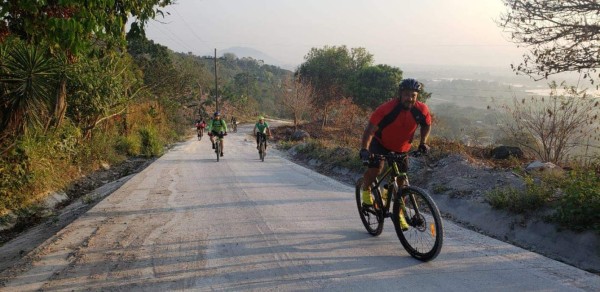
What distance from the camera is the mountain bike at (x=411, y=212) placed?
14.1 feet

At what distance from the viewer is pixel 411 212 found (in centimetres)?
473

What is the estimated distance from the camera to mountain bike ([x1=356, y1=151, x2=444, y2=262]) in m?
4.31

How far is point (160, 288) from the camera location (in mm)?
3854

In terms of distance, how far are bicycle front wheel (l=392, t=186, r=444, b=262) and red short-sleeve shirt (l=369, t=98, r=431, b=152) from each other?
1.92ft

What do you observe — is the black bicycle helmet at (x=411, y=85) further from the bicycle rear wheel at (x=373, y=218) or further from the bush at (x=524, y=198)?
the bush at (x=524, y=198)

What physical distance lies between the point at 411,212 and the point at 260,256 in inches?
73.1

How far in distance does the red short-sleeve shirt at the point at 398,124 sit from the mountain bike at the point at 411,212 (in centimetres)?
16

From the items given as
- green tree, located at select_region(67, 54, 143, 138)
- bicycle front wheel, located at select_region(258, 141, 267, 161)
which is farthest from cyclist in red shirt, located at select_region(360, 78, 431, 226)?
bicycle front wheel, located at select_region(258, 141, 267, 161)

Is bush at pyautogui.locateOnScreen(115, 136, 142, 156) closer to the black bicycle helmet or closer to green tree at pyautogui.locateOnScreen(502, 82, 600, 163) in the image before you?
green tree at pyautogui.locateOnScreen(502, 82, 600, 163)

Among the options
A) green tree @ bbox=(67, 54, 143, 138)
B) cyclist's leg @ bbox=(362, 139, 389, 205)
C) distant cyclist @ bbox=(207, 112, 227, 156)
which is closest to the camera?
cyclist's leg @ bbox=(362, 139, 389, 205)

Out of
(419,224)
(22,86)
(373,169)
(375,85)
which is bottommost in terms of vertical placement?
(419,224)

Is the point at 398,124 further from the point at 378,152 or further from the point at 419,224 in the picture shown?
the point at 419,224

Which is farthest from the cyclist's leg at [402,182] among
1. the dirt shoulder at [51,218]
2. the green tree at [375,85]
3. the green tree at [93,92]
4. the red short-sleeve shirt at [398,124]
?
the green tree at [375,85]

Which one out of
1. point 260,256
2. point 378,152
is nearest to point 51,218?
point 260,256
